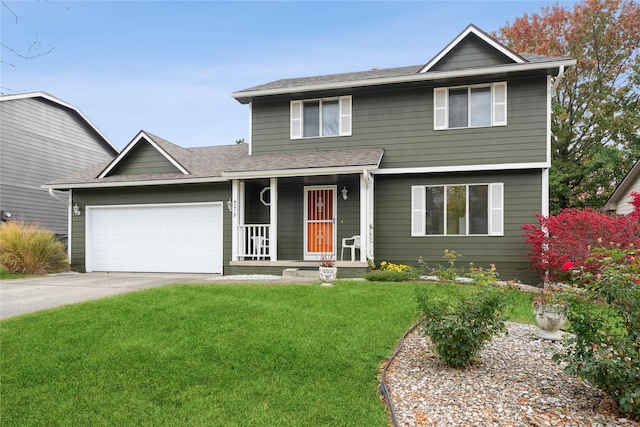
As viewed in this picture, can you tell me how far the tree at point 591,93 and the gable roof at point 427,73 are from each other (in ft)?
27.0

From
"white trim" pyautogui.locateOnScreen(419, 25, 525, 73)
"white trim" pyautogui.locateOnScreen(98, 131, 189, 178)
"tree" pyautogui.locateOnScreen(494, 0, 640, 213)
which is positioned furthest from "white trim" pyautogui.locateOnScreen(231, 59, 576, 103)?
"tree" pyautogui.locateOnScreen(494, 0, 640, 213)

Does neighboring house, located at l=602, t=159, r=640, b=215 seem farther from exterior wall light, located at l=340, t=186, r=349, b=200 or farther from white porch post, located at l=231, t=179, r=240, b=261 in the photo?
white porch post, located at l=231, t=179, r=240, b=261

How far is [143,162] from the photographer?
12.9 m

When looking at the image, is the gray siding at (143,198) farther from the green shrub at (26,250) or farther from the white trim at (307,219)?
the white trim at (307,219)

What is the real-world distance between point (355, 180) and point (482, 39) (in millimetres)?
4964

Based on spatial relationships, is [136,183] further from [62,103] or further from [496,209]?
[496,209]

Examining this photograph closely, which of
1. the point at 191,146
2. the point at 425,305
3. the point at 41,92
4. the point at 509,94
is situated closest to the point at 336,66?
the point at 191,146

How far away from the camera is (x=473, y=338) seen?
399 cm

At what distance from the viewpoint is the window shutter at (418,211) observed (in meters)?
11.2

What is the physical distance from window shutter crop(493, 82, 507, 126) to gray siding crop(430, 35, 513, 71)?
617 mm

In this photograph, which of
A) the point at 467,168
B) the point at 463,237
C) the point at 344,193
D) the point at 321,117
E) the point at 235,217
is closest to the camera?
the point at 467,168

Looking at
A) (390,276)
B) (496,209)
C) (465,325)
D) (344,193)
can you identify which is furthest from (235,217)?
(465,325)

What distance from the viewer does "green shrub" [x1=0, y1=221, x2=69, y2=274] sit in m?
11.7

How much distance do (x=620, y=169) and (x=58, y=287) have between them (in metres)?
20.8
